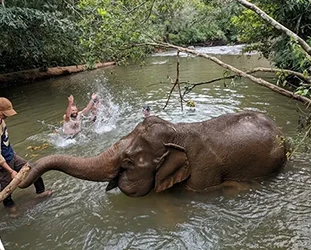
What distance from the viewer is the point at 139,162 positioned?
4645 mm

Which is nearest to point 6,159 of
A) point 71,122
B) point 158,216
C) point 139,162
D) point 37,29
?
point 139,162

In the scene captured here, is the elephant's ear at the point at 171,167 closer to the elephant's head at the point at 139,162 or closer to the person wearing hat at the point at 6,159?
the elephant's head at the point at 139,162

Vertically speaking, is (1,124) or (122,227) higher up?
(1,124)

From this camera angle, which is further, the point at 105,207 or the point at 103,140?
the point at 103,140

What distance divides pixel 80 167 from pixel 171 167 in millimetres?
1109

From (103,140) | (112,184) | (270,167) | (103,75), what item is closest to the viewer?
(112,184)

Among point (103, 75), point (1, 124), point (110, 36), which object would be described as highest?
point (110, 36)

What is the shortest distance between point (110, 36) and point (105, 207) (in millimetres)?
2644

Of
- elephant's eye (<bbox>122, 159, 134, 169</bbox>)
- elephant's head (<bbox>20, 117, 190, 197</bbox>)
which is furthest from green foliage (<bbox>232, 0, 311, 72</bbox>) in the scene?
elephant's eye (<bbox>122, 159, 134, 169</bbox>)

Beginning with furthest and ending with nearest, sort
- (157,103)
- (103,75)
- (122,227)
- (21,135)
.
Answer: (103,75) → (157,103) → (21,135) → (122,227)

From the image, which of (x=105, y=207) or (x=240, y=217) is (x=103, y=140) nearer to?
(x=105, y=207)

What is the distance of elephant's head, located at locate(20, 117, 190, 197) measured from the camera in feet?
15.1

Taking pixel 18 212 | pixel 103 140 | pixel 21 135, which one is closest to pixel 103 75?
pixel 21 135

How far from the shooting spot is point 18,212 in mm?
4980
